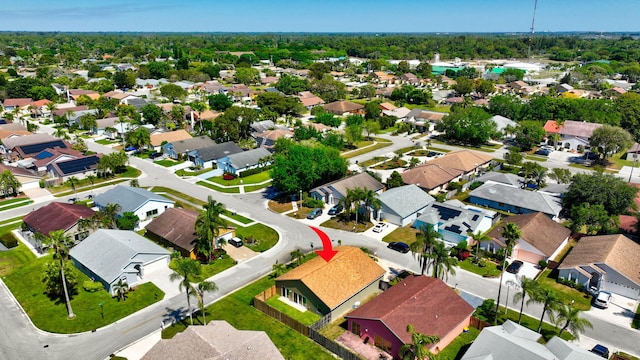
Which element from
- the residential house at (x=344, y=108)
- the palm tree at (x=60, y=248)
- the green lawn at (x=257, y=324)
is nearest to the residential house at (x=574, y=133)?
the residential house at (x=344, y=108)

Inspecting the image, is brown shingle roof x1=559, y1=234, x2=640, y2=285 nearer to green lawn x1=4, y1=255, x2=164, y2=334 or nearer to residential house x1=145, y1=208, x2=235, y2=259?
residential house x1=145, y1=208, x2=235, y2=259

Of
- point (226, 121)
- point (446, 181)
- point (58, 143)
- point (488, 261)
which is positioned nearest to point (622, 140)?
point (446, 181)

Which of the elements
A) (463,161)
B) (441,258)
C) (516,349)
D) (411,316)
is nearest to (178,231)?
(411,316)

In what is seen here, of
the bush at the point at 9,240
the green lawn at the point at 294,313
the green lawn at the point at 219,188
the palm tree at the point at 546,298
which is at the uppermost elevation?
the palm tree at the point at 546,298

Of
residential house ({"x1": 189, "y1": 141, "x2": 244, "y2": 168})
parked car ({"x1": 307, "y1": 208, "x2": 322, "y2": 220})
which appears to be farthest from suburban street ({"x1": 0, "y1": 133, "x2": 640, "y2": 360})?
residential house ({"x1": 189, "y1": 141, "x2": 244, "y2": 168})

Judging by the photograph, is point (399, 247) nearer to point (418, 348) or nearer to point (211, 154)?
point (418, 348)

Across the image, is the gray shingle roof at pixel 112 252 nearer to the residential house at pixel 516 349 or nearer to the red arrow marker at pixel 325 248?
the red arrow marker at pixel 325 248
